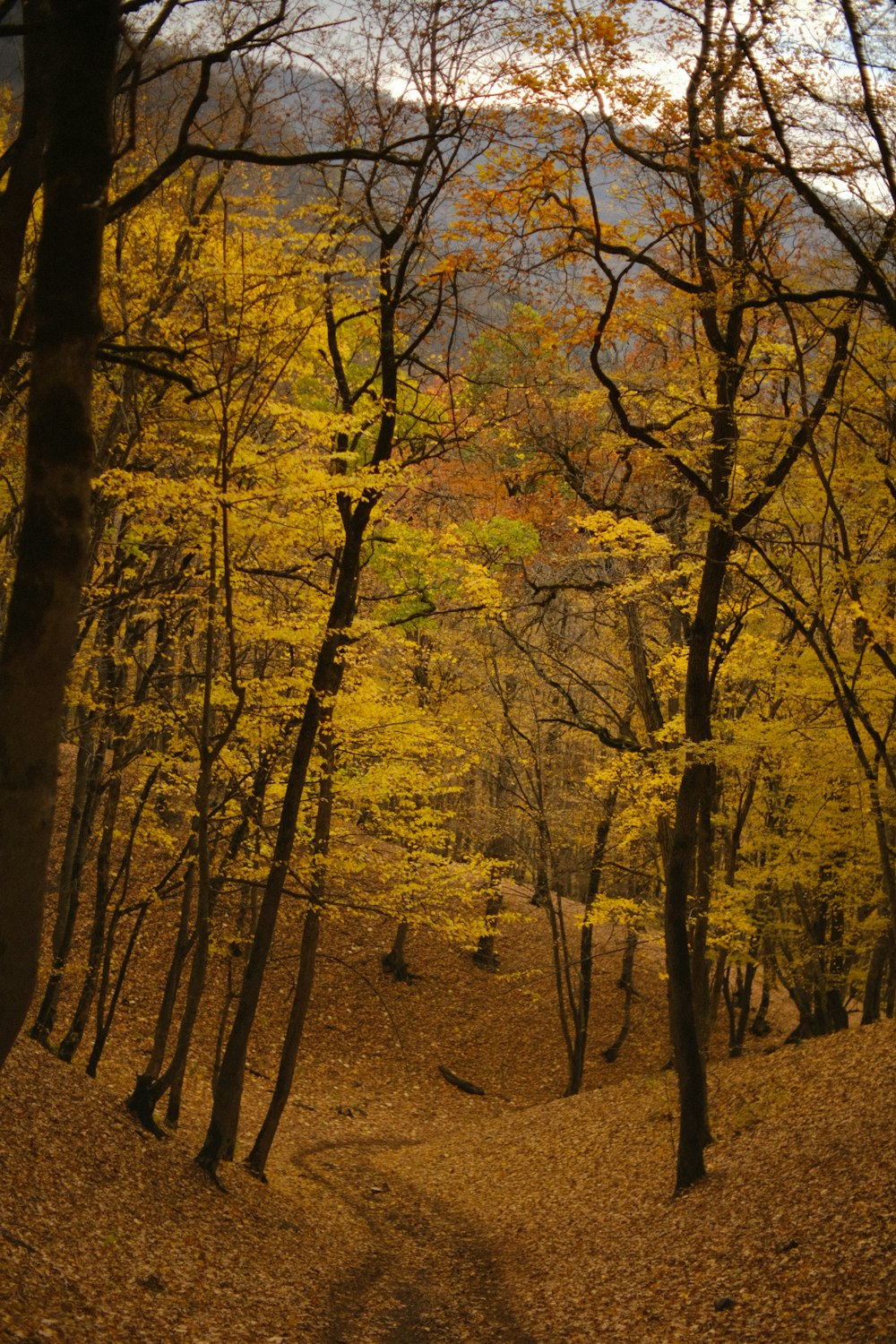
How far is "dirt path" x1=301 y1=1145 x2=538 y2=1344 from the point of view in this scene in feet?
25.9

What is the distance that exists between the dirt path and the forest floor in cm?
4

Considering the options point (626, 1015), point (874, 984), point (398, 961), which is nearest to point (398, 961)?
point (398, 961)

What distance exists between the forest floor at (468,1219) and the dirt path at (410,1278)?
40 mm

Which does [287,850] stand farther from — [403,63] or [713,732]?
[403,63]

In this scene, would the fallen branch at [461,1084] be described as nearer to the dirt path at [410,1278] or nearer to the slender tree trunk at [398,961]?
the slender tree trunk at [398,961]

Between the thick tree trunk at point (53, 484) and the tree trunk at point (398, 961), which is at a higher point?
the thick tree trunk at point (53, 484)

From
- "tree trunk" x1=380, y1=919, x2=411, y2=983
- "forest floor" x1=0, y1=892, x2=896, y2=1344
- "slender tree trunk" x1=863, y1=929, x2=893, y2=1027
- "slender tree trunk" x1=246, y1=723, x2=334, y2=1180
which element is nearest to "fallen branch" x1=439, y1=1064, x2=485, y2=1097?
"forest floor" x1=0, y1=892, x2=896, y2=1344

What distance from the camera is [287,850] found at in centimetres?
1026

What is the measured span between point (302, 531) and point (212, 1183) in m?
6.84

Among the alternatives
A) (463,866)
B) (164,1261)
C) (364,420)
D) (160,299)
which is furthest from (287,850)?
(160,299)

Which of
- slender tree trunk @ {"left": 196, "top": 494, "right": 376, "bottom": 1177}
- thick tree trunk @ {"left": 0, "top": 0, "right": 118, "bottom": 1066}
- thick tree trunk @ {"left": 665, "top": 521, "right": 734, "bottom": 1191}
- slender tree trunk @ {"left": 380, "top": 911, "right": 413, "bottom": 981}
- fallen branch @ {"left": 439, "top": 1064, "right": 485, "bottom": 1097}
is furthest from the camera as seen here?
slender tree trunk @ {"left": 380, "top": 911, "right": 413, "bottom": 981}

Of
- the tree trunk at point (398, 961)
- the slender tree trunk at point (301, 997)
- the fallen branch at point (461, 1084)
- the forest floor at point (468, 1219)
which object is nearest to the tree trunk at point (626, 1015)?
the fallen branch at point (461, 1084)

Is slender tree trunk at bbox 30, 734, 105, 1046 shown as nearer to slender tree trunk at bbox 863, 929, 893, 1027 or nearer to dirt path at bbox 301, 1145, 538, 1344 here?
dirt path at bbox 301, 1145, 538, 1344

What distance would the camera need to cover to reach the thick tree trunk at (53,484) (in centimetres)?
351
